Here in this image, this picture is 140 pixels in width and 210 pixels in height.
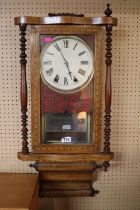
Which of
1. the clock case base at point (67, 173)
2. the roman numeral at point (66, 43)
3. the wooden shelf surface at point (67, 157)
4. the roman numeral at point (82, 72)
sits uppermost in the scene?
the roman numeral at point (66, 43)

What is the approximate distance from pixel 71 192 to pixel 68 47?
2.44 feet

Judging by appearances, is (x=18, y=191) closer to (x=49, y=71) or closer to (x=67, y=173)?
(x=67, y=173)

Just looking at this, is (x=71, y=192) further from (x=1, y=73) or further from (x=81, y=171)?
(x=1, y=73)

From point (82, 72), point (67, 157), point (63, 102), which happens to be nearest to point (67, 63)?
point (82, 72)

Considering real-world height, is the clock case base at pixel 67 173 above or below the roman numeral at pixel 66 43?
below

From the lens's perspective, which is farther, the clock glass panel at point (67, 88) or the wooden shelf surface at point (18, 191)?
the clock glass panel at point (67, 88)

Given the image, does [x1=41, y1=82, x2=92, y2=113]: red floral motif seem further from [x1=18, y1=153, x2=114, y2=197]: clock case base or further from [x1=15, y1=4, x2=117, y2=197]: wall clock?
[x1=18, y1=153, x2=114, y2=197]: clock case base

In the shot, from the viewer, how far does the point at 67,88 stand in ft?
4.00

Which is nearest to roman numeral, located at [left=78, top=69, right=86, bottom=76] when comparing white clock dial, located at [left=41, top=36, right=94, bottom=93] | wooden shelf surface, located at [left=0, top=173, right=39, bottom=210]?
white clock dial, located at [left=41, top=36, right=94, bottom=93]

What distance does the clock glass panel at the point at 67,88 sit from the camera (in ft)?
3.89

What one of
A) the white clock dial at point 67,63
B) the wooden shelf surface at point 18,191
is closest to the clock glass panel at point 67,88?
the white clock dial at point 67,63

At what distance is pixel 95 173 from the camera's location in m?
1.42

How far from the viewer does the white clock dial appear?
46.6 inches

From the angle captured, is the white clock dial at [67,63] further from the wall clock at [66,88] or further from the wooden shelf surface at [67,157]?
the wooden shelf surface at [67,157]
